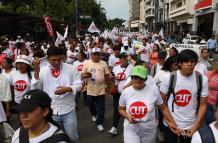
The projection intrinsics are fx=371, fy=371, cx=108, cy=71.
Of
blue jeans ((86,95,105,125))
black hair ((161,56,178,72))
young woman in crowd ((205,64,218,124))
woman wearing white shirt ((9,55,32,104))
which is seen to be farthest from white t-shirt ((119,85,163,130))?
blue jeans ((86,95,105,125))

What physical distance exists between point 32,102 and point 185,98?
216cm

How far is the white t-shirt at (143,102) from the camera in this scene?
4.41 m

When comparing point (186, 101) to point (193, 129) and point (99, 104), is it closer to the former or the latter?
point (193, 129)

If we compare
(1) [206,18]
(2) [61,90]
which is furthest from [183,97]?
(1) [206,18]

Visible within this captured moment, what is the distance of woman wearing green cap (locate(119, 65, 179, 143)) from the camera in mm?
4316

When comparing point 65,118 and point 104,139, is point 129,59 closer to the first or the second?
point 104,139

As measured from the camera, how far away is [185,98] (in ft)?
14.0

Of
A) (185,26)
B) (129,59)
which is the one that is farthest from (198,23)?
(129,59)

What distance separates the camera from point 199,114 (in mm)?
4242

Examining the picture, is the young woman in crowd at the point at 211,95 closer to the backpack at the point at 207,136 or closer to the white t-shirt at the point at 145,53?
the backpack at the point at 207,136

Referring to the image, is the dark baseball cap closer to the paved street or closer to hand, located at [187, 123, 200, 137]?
hand, located at [187, 123, 200, 137]

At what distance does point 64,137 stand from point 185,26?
66.0m

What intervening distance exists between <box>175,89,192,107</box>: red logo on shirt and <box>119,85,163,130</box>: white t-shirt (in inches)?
8.4

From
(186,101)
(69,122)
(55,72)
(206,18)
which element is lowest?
(69,122)
